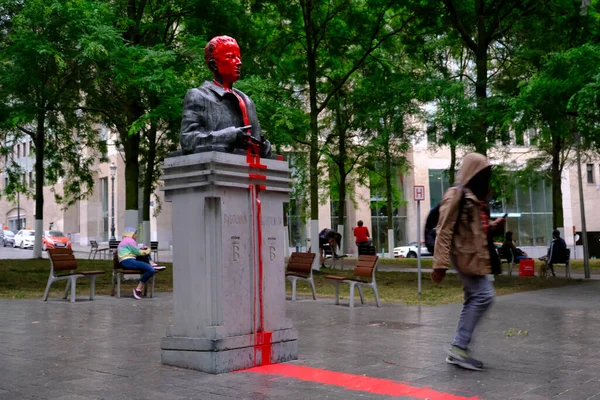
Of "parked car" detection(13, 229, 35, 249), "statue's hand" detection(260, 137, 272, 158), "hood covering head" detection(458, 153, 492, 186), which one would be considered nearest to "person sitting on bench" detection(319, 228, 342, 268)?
"statue's hand" detection(260, 137, 272, 158)

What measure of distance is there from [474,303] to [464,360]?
1.74ft

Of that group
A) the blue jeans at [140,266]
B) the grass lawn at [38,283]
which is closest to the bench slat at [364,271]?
the blue jeans at [140,266]

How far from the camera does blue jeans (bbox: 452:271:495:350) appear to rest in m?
6.51

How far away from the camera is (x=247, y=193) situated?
6863 mm

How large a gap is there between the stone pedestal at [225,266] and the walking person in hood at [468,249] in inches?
64.8

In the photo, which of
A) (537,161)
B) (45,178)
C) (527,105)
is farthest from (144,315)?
(537,161)

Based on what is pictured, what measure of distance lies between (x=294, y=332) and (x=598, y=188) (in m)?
56.4

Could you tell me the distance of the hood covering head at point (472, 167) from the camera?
261 inches

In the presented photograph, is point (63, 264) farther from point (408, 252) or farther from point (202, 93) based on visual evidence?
point (408, 252)

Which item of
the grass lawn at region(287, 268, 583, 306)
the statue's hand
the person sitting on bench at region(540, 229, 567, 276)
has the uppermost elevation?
the statue's hand

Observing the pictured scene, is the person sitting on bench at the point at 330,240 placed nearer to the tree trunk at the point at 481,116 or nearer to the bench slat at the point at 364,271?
the tree trunk at the point at 481,116

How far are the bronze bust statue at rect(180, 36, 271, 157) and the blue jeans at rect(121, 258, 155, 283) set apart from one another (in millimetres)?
8008

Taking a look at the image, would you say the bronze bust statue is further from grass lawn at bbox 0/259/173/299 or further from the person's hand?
grass lawn at bbox 0/259/173/299

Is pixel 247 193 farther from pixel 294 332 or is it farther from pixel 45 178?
pixel 45 178
